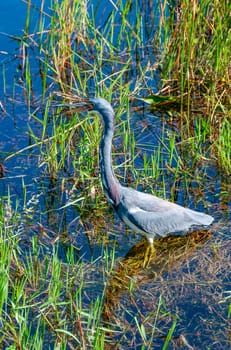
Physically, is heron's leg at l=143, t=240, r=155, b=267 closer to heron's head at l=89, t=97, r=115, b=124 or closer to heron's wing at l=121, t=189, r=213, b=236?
heron's wing at l=121, t=189, r=213, b=236

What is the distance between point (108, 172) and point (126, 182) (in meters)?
0.54

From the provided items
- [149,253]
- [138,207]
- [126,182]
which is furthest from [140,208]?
[126,182]

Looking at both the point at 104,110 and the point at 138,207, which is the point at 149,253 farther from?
the point at 104,110

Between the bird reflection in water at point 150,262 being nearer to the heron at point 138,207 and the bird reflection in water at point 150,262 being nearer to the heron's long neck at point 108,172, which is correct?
the heron at point 138,207

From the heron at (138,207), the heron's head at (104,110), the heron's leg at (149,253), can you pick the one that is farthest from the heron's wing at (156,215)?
the heron's head at (104,110)

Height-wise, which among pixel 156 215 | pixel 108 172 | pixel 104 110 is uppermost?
pixel 104 110

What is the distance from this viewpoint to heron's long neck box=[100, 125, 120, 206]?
4.88 metres

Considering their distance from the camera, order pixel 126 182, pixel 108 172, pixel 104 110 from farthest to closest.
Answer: pixel 126 182 → pixel 108 172 → pixel 104 110

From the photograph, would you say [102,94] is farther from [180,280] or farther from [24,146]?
[180,280]

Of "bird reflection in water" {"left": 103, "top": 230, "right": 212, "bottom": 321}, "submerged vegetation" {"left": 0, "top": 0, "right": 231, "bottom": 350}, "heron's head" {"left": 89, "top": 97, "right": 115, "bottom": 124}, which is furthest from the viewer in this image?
"heron's head" {"left": 89, "top": 97, "right": 115, "bottom": 124}

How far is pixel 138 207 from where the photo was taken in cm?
488

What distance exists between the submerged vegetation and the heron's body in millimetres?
148

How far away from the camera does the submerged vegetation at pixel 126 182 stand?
163 inches

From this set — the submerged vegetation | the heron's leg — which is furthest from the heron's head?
the heron's leg
